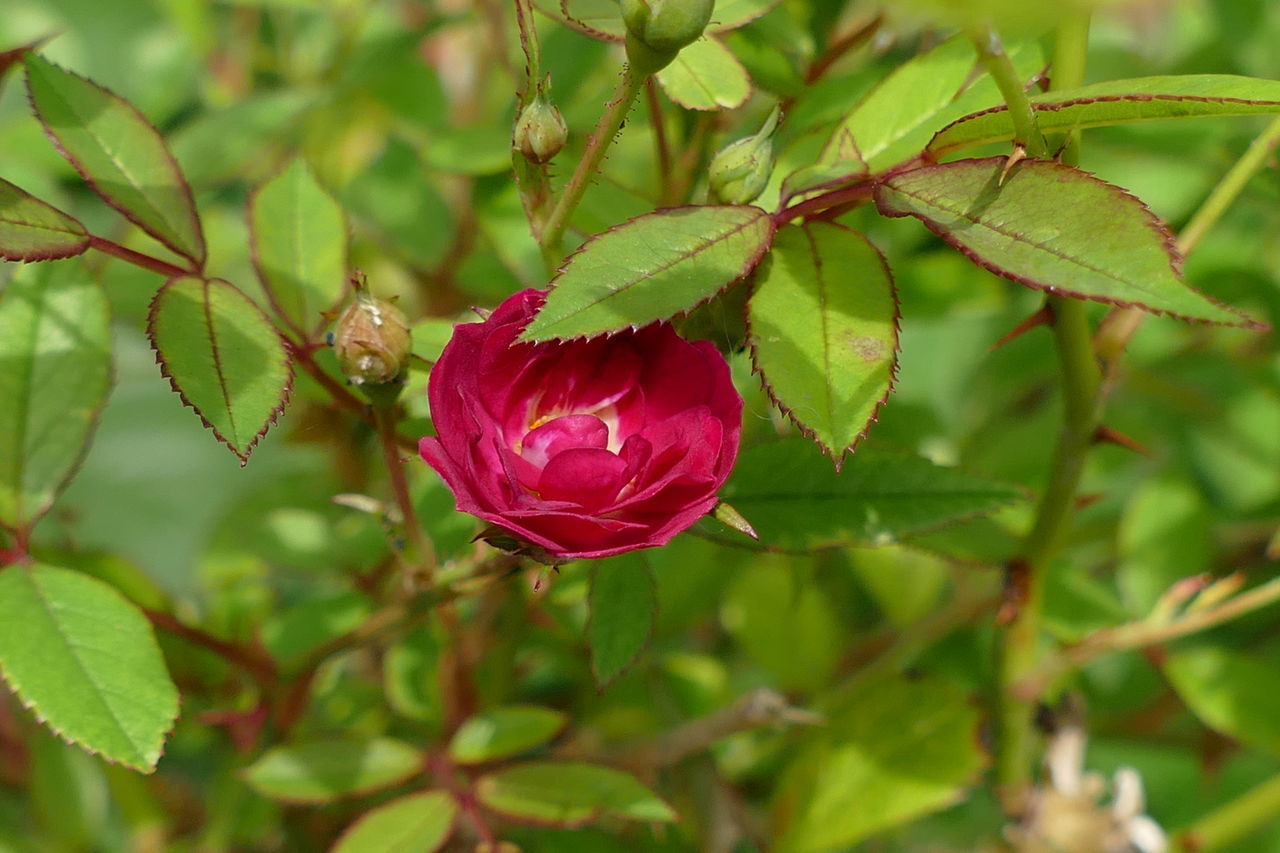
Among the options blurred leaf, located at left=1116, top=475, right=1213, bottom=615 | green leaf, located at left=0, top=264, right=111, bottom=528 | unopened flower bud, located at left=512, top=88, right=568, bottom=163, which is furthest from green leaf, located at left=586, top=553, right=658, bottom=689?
blurred leaf, located at left=1116, top=475, right=1213, bottom=615

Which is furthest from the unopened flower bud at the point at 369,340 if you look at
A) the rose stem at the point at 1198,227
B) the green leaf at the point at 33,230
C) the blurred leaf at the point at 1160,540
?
the blurred leaf at the point at 1160,540

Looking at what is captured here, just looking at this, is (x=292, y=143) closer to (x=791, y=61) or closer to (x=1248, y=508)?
(x=791, y=61)

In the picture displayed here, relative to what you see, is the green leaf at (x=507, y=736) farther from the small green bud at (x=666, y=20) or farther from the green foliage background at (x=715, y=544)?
the small green bud at (x=666, y=20)

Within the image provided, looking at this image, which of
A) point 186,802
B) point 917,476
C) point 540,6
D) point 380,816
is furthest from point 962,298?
point 186,802

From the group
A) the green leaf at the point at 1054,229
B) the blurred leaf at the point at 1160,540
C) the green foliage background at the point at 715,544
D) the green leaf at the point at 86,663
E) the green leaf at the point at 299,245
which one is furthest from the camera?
the blurred leaf at the point at 1160,540

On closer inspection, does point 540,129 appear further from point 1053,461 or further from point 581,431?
point 1053,461

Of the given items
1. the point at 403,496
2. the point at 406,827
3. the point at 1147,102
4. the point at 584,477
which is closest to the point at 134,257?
the point at 403,496
